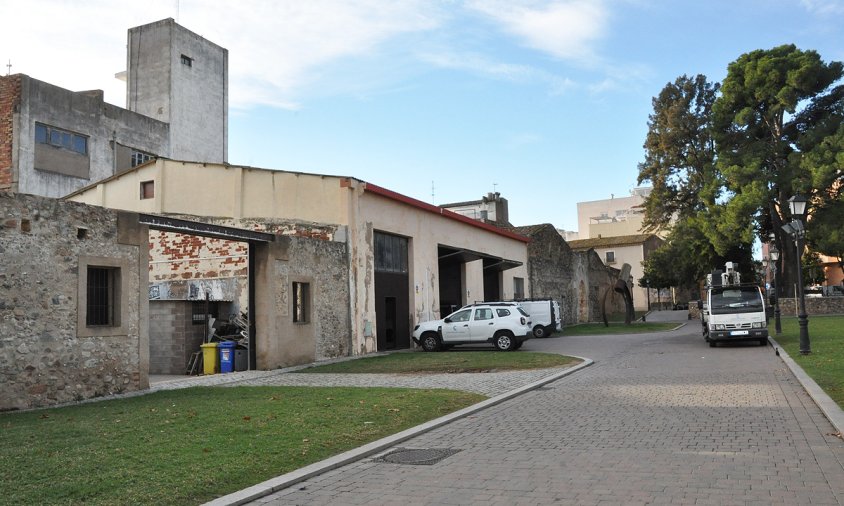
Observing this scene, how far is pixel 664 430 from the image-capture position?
28.8 ft

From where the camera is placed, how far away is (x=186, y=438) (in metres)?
8.46

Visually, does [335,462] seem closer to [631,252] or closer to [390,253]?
[390,253]

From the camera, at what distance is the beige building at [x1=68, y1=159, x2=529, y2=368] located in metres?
23.5

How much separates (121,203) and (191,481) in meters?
22.4

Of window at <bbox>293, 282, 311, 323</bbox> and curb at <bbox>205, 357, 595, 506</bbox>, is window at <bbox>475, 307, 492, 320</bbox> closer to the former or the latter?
window at <bbox>293, 282, 311, 323</bbox>

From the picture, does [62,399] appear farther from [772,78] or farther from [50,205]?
[772,78]

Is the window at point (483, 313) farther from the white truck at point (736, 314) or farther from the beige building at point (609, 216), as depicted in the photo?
the beige building at point (609, 216)

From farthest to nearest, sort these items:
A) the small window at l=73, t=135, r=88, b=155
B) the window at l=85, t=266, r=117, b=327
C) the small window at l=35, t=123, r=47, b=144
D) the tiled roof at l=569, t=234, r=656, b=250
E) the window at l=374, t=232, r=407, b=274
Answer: the tiled roof at l=569, t=234, r=656, b=250 < the small window at l=73, t=135, r=88, b=155 < the small window at l=35, t=123, r=47, b=144 < the window at l=374, t=232, r=407, b=274 < the window at l=85, t=266, r=117, b=327

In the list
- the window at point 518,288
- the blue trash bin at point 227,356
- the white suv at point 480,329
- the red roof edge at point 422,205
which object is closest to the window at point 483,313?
the white suv at point 480,329

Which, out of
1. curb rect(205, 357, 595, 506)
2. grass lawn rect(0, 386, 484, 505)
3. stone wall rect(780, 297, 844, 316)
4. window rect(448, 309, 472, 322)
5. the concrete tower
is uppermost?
the concrete tower

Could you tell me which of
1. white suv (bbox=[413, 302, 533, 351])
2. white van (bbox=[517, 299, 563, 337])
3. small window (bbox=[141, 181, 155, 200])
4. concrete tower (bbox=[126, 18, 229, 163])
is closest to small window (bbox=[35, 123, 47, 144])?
concrete tower (bbox=[126, 18, 229, 163])

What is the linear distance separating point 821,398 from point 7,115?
33216 mm

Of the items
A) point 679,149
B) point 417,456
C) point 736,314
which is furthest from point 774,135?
point 417,456

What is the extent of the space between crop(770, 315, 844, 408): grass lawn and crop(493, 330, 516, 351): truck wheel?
27.3 ft
